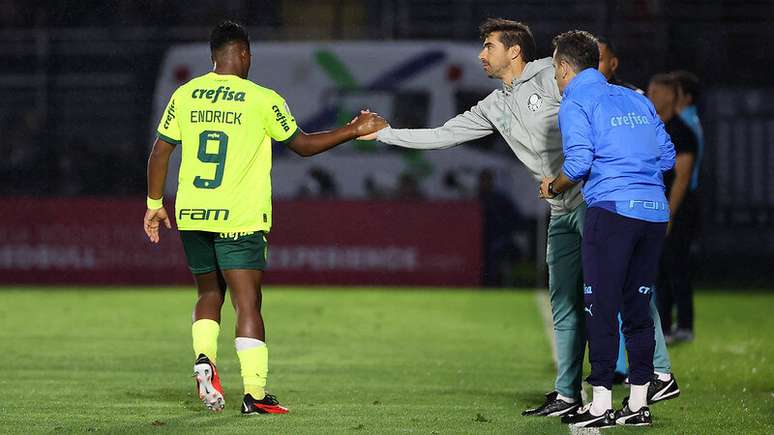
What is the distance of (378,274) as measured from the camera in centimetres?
1945

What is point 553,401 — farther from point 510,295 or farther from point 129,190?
point 129,190

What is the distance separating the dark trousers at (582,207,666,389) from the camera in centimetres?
775

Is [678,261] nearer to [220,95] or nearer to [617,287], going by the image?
[617,287]

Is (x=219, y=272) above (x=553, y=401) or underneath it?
above

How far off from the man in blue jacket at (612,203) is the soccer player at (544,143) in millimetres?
408

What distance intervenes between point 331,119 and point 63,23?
508 centimetres

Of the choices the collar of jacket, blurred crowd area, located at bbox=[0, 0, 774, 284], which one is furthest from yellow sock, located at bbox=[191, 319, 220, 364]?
blurred crowd area, located at bbox=[0, 0, 774, 284]

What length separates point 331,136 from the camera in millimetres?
8383

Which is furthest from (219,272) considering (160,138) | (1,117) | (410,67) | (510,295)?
(1,117)

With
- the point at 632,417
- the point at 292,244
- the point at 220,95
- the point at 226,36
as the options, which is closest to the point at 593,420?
the point at 632,417

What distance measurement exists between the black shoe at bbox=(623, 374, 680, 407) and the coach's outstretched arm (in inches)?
86.6

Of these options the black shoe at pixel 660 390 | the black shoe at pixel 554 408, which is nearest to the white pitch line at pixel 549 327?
the black shoe at pixel 554 408

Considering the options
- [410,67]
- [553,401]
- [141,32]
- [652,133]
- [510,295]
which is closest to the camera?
[652,133]

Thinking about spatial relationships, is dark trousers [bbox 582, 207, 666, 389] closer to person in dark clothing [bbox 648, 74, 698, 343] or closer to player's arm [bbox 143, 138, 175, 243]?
player's arm [bbox 143, 138, 175, 243]
